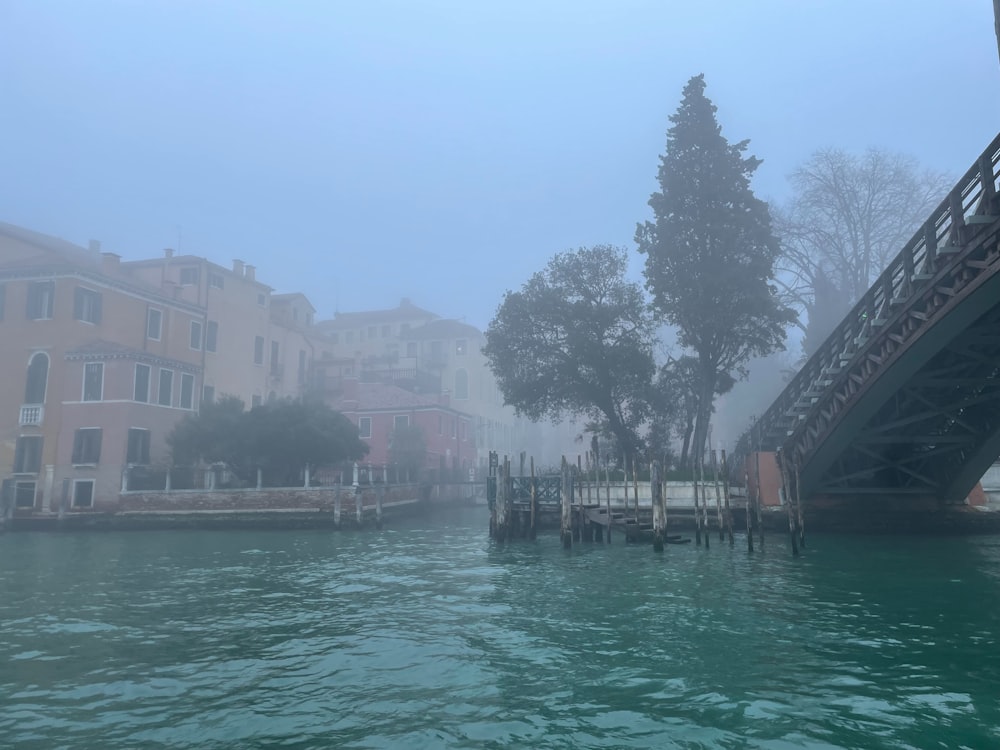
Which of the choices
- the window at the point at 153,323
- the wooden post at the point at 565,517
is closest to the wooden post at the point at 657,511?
the wooden post at the point at 565,517

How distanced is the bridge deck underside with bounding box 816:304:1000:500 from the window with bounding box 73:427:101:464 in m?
26.4

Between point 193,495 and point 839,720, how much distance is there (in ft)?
90.5

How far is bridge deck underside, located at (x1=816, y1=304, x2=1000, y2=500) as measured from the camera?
16016mm

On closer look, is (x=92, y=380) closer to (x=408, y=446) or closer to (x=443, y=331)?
(x=408, y=446)

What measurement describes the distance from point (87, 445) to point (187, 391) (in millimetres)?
4995

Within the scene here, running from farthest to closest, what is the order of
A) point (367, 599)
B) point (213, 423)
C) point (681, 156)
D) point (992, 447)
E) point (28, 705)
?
point (213, 423) < point (681, 156) < point (992, 447) < point (367, 599) < point (28, 705)

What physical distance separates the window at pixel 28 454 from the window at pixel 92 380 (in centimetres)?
267

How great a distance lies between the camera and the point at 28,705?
7.17 meters

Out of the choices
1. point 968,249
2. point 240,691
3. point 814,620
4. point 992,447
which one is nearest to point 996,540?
point 992,447

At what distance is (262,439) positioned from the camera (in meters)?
30.8

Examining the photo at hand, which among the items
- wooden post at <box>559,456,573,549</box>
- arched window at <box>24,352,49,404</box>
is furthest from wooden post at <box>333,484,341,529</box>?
arched window at <box>24,352,49,404</box>

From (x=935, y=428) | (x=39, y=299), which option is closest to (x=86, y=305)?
(x=39, y=299)

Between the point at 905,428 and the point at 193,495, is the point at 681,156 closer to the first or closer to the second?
the point at 905,428

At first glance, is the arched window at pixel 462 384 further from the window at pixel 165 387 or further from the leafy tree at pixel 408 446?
the window at pixel 165 387
